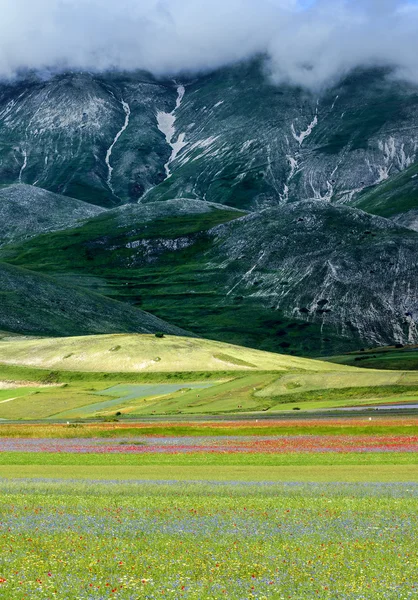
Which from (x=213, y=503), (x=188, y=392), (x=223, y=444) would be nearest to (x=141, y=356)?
(x=188, y=392)

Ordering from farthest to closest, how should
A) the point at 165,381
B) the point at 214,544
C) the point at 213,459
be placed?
1. the point at 165,381
2. the point at 213,459
3. the point at 214,544

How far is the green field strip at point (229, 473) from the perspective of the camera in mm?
43844

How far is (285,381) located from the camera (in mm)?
124875

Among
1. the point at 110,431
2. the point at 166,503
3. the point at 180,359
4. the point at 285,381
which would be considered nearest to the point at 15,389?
the point at 180,359

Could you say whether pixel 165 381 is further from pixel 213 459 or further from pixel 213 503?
pixel 213 503

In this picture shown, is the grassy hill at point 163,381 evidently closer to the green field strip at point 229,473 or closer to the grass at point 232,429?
the grass at point 232,429

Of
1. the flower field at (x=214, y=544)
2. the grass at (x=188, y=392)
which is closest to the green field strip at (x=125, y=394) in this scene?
the grass at (x=188, y=392)

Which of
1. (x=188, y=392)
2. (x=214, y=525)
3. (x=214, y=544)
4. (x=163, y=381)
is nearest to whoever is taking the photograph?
(x=214, y=544)

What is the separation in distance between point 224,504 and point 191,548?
8626 millimetres

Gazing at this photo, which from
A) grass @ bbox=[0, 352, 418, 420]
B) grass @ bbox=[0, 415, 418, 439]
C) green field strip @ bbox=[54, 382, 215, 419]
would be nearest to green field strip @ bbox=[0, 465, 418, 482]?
grass @ bbox=[0, 415, 418, 439]

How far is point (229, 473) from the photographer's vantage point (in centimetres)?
4728

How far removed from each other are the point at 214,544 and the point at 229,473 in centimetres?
2251

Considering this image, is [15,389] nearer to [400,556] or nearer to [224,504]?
[224,504]

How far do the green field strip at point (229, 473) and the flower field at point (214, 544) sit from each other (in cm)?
666
